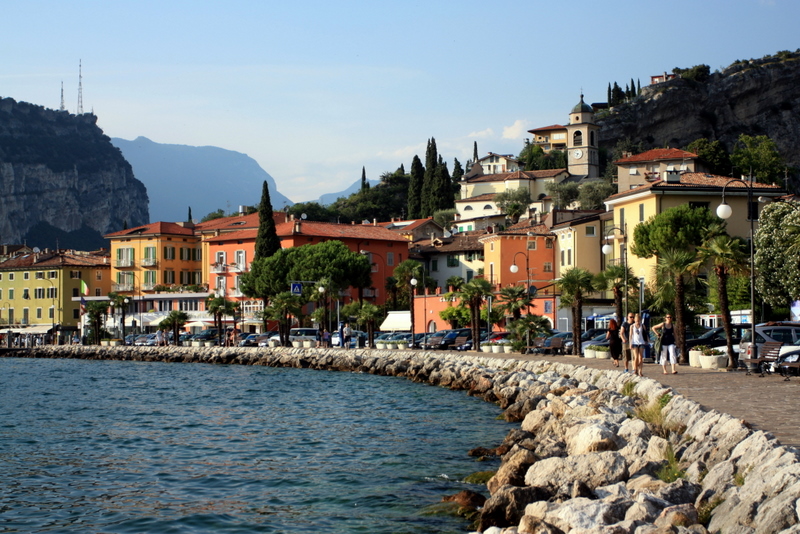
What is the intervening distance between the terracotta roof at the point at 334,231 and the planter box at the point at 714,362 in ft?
195

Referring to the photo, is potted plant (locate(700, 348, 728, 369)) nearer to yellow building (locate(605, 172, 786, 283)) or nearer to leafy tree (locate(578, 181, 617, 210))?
yellow building (locate(605, 172, 786, 283))

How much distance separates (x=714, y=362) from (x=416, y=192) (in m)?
100

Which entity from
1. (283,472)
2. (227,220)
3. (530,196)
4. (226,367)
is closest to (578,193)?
(530,196)

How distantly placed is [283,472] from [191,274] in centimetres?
8484

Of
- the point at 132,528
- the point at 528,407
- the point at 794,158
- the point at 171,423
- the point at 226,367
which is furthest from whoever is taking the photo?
the point at 794,158

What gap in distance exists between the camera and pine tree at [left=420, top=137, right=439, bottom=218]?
122 meters

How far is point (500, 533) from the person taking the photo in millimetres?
10938

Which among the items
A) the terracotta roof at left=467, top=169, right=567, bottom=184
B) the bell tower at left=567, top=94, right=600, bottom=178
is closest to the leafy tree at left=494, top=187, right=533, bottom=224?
the terracotta roof at left=467, top=169, right=567, bottom=184

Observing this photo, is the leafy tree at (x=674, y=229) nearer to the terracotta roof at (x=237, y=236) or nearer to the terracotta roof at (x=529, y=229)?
the terracotta roof at (x=529, y=229)

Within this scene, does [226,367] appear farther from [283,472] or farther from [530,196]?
[530,196]

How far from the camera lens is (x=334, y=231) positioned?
87.1 metres

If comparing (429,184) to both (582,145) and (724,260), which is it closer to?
(582,145)

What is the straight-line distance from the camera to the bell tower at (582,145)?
129 metres

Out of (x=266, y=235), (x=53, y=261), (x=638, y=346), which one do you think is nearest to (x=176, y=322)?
(x=266, y=235)
